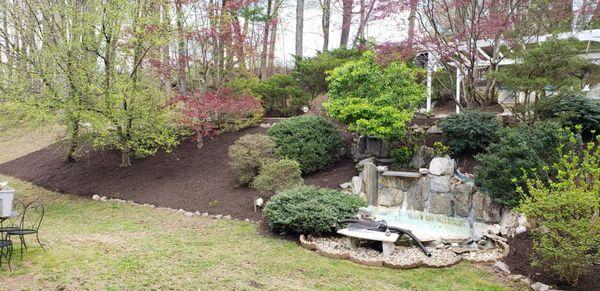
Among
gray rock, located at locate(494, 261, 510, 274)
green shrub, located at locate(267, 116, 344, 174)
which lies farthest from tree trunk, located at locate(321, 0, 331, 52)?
gray rock, located at locate(494, 261, 510, 274)

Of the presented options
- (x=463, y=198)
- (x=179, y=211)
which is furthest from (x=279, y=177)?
(x=463, y=198)

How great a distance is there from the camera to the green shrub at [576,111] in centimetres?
813

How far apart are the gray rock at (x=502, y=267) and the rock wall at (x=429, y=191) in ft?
5.87

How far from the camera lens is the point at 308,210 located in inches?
282

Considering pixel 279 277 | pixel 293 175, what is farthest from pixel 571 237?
pixel 293 175

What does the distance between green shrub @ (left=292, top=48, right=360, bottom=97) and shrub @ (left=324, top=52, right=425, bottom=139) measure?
9.02 ft

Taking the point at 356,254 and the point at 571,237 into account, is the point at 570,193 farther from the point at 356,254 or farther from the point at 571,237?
the point at 356,254

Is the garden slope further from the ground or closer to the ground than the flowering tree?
closer to the ground

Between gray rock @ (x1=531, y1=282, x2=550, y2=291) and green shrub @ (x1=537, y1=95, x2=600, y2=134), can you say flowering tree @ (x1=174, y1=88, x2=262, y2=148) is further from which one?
gray rock @ (x1=531, y1=282, x2=550, y2=291)

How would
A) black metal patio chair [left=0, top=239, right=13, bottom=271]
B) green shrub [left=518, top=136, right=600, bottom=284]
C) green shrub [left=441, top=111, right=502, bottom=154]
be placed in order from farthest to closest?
green shrub [left=441, top=111, right=502, bottom=154]
black metal patio chair [left=0, top=239, right=13, bottom=271]
green shrub [left=518, top=136, right=600, bottom=284]

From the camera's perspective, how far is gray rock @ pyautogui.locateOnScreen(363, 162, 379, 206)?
898 centimetres

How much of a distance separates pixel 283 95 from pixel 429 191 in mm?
6450

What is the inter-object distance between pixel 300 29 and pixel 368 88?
8.80 meters

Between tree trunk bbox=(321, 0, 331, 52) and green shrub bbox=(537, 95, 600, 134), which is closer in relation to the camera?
green shrub bbox=(537, 95, 600, 134)
